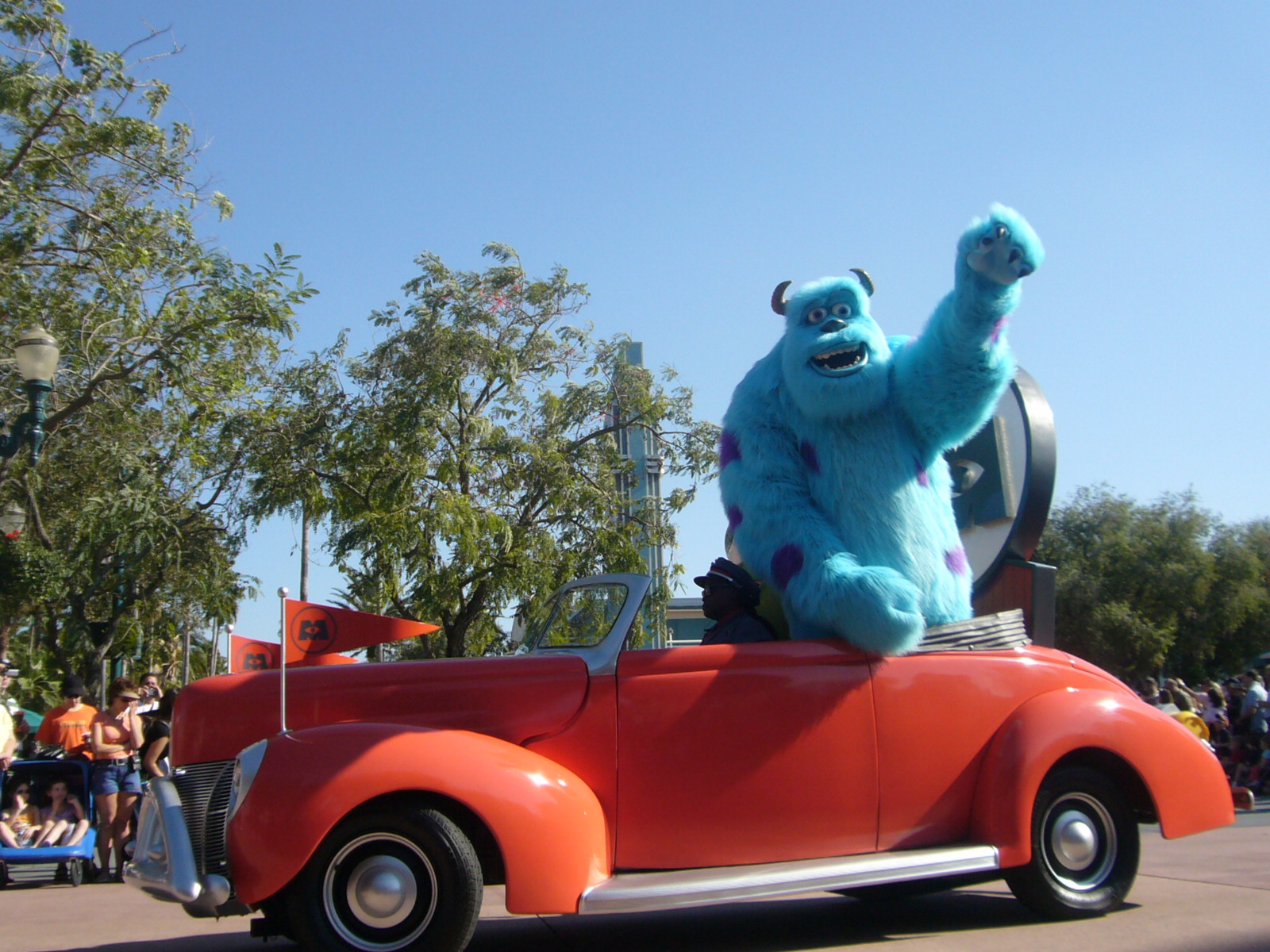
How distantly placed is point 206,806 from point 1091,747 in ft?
11.4

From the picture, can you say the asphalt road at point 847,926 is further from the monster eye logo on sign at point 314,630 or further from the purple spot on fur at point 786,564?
the purple spot on fur at point 786,564

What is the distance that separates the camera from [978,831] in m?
4.25

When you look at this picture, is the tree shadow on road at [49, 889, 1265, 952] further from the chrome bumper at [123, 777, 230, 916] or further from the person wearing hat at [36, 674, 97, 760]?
the person wearing hat at [36, 674, 97, 760]

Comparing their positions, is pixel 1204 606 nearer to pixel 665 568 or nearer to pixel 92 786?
pixel 665 568

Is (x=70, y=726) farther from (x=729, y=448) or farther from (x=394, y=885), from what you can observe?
(x=729, y=448)

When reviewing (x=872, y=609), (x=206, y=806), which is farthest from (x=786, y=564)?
(x=206, y=806)

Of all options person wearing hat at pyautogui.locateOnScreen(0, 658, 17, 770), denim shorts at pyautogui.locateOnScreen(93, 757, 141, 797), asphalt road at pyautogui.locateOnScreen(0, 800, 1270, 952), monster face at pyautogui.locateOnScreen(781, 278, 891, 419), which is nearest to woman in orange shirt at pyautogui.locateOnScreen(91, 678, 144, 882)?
denim shorts at pyautogui.locateOnScreen(93, 757, 141, 797)

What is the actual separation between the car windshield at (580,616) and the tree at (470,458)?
25.8 ft

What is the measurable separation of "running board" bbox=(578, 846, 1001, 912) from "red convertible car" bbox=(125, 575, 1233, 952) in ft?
0.03

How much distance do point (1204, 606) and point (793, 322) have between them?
34.4 meters

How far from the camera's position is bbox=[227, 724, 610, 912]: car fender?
344 centimetres

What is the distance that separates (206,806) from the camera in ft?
12.6

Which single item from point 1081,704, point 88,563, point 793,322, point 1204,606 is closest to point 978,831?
point 1081,704

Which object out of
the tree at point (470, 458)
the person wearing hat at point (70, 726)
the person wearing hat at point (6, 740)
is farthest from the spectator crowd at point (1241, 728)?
the person wearing hat at point (6, 740)
